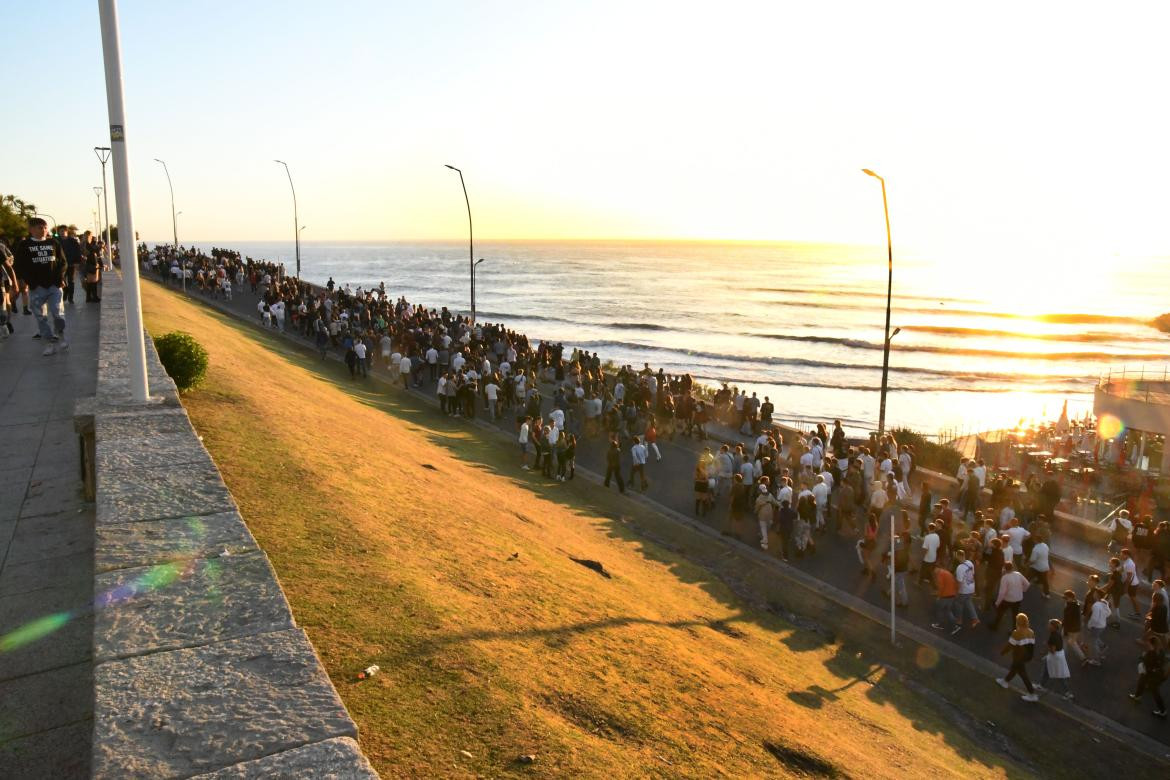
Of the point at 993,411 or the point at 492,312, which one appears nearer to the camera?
the point at 993,411

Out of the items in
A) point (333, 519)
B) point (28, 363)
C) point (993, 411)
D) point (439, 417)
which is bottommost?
point (993, 411)

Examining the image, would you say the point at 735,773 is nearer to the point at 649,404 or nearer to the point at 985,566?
the point at 985,566

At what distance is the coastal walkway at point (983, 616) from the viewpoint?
11.0m

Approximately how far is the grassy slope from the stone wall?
55.9 inches

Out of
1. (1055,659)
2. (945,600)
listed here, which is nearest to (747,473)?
(945,600)

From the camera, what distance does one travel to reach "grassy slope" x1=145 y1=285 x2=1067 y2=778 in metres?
5.71

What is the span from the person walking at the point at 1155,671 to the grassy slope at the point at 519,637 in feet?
9.43

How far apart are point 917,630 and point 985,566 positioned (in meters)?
2.06

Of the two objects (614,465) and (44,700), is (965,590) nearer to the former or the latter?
(614,465)

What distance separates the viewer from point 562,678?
6.85 metres

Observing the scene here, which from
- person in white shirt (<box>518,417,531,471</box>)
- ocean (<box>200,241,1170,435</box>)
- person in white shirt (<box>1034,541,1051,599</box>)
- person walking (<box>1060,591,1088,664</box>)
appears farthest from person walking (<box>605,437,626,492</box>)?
ocean (<box>200,241,1170,435</box>)

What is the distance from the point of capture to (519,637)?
24.3 ft

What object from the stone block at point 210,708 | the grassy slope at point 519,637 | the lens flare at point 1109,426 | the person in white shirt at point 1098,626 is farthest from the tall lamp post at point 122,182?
the lens flare at point 1109,426

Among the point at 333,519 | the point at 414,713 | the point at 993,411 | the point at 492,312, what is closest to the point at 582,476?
the point at 333,519
